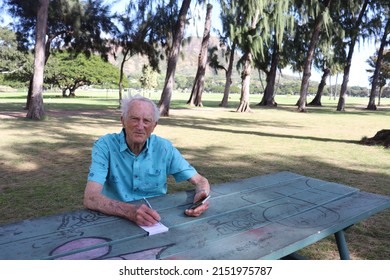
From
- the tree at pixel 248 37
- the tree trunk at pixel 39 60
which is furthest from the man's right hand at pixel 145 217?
the tree at pixel 248 37

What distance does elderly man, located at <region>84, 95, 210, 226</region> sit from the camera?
6.77 feet

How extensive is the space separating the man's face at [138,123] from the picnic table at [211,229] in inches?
15.0

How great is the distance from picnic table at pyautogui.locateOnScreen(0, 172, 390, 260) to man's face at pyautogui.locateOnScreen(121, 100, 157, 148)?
1.25ft

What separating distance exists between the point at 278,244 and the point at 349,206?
0.79m

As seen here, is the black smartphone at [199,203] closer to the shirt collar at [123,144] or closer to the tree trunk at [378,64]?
the shirt collar at [123,144]

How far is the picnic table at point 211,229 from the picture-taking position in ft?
4.48

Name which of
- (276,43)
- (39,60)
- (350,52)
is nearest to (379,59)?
(350,52)

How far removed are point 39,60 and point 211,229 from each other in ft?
41.9

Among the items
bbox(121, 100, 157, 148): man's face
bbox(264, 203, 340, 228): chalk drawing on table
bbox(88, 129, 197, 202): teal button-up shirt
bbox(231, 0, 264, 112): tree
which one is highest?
bbox(231, 0, 264, 112): tree

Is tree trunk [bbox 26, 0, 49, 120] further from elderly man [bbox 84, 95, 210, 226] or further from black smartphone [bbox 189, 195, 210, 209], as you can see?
black smartphone [bbox 189, 195, 210, 209]

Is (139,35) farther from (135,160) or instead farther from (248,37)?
(135,160)

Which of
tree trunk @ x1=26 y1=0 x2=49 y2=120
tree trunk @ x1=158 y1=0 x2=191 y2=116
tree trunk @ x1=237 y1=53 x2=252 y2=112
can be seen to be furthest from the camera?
tree trunk @ x1=237 y1=53 x2=252 y2=112

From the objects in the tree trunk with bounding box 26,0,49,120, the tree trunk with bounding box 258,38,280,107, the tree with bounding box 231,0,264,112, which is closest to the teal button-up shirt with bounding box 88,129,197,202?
the tree trunk with bounding box 26,0,49,120

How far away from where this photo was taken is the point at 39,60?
12547 millimetres
